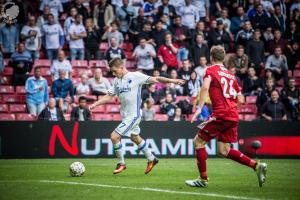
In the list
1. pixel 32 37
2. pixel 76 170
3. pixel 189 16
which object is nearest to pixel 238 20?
pixel 189 16

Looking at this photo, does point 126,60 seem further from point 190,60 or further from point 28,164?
point 28,164

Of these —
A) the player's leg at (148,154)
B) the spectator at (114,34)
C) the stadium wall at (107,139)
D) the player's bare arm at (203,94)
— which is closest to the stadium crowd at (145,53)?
the spectator at (114,34)

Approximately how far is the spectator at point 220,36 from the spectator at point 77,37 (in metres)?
4.52

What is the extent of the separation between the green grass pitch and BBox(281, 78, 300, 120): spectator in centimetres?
479

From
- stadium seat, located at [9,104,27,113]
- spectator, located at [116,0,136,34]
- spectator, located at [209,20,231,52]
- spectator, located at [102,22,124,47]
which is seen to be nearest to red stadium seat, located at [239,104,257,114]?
spectator, located at [209,20,231,52]

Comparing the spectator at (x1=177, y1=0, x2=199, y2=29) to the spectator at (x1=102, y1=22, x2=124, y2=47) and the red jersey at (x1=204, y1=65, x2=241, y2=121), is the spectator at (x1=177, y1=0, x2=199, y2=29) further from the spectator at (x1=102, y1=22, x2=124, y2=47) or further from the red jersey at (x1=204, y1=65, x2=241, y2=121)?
the red jersey at (x1=204, y1=65, x2=241, y2=121)

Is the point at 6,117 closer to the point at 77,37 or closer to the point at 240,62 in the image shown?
the point at 77,37

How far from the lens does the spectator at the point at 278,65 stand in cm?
2464

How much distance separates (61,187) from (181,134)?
30.0 feet

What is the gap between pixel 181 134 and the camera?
2080cm

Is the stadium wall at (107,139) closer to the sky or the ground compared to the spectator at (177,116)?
closer to the ground

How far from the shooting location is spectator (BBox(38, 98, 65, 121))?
21312mm

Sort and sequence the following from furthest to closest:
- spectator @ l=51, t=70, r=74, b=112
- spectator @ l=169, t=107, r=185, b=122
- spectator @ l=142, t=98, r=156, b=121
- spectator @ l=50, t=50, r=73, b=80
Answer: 1. spectator @ l=50, t=50, r=73, b=80
2. spectator @ l=51, t=70, r=74, b=112
3. spectator @ l=169, t=107, r=185, b=122
4. spectator @ l=142, t=98, r=156, b=121

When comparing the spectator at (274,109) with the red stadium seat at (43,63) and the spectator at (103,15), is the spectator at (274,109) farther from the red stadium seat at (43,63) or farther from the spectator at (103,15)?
the red stadium seat at (43,63)
